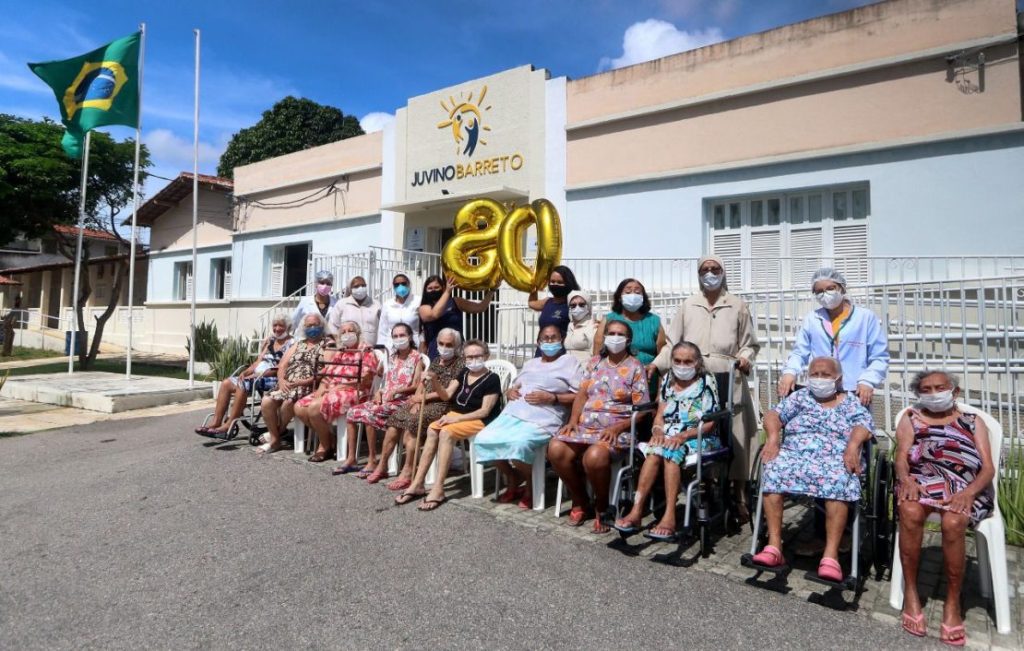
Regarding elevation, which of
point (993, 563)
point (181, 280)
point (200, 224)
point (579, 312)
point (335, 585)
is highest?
point (200, 224)

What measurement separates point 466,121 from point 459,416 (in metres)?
9.25

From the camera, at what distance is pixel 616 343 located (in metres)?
4.55

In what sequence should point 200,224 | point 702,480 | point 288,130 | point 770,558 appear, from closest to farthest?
point 770,558
point 702,480
point 200,224
point 288,130

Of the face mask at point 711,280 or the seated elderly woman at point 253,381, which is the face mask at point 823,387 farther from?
the seated elderly woman at point 253,381

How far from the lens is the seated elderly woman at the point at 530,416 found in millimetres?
4773

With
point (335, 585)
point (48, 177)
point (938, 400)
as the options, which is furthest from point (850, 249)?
point (48, 177)

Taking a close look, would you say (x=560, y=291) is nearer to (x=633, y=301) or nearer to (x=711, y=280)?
(x=633, y=301)

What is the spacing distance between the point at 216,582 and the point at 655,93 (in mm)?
10042

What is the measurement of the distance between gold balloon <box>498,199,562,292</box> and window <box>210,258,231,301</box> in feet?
46.3

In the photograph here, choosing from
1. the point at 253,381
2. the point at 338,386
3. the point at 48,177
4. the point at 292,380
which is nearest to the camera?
the point at 338,386

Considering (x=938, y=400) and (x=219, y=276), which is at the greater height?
(x=219, y=276)

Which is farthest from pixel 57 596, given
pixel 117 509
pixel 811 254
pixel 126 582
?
pixel 811 254

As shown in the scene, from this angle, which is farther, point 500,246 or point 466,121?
point 466,121

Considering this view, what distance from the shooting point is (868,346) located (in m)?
3.98
